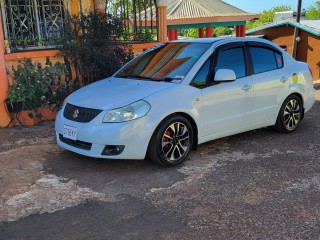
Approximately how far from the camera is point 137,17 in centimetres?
952

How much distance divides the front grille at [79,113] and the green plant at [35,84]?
7.21ft

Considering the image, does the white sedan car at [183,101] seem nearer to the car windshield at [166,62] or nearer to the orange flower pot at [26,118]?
the car windshield at [166,62]

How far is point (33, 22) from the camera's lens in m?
8.24

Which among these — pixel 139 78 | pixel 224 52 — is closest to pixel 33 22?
pixel 139 78

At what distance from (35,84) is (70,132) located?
8.84ft

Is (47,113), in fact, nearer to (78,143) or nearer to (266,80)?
(78,143)

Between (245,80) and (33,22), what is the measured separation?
16.2ft

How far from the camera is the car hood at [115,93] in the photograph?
4707mm

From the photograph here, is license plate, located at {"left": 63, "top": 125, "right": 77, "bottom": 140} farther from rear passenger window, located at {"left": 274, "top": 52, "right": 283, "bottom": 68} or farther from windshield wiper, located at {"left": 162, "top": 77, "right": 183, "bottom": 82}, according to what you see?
rear passenger window, located at {"left": 274, "top": 52, "right": 283, "bottom": 68}

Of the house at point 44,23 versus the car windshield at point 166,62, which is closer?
the car windshield at point 166,62

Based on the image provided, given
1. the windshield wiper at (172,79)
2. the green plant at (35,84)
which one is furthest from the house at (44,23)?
the windshield wiper at (172,79)

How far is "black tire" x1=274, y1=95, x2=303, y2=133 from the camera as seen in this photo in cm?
624

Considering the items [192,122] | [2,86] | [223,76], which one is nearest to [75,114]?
[192,122]

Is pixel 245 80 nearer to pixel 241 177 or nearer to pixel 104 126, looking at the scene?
pixel 241 177
